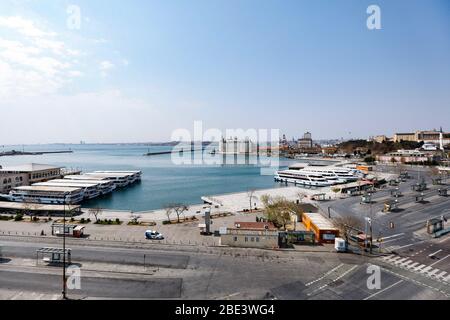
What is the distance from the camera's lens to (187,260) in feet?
63.5

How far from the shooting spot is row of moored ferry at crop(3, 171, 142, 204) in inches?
1809

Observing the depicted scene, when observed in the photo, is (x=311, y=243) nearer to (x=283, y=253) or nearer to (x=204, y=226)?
(x=283, y=253)

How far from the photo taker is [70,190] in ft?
156

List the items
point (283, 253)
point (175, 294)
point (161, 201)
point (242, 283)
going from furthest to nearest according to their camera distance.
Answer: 1. point (161, 201)
2. point (283, 253)
3. point (242, 283)
4. point (175, 294)

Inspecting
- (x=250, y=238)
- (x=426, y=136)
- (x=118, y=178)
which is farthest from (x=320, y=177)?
(x=426, y=136)

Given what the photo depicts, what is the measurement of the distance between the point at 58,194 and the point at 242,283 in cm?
4008

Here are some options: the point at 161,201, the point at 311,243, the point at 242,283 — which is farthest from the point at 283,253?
the point at 161,201

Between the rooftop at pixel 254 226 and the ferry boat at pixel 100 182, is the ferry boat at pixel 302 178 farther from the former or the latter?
the rooftop at pixel 254 226

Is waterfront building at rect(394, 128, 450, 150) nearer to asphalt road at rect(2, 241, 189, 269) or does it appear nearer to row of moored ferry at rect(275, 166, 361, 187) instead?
row of moored ferry at rect(275, 166, 361, 187)

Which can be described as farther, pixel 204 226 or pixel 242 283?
pixel 204 226

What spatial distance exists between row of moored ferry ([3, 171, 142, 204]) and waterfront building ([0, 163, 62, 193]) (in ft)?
14.5

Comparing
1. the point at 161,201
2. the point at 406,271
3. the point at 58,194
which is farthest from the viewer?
the point at 161,201

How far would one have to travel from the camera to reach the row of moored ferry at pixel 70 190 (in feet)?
151
